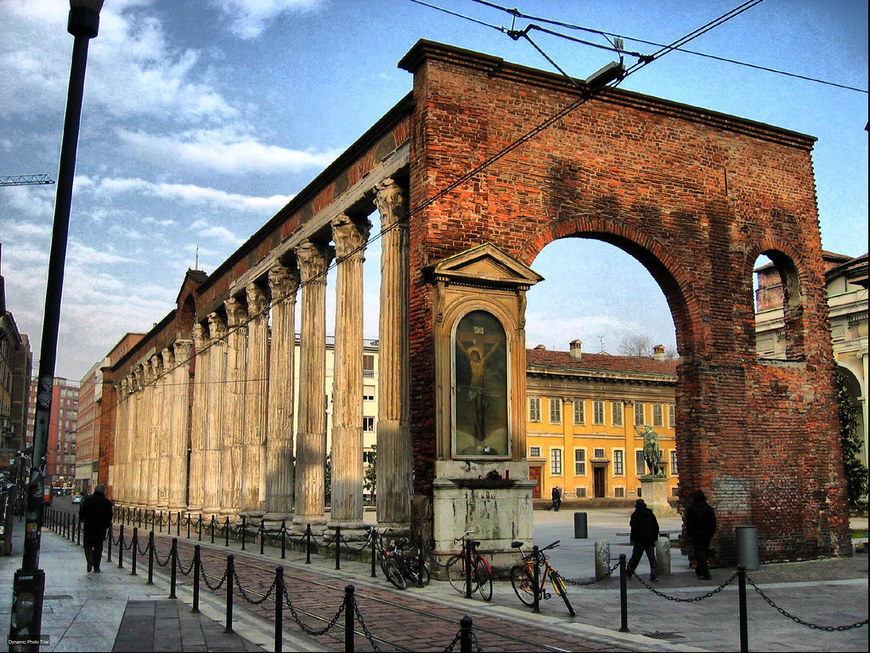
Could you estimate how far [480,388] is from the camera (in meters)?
14.8

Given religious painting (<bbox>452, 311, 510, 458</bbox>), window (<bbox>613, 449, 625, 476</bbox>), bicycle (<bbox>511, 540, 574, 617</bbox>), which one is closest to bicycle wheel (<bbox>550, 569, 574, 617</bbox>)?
bicycle (<bbox>511, 540, 574, 617</bbox>)

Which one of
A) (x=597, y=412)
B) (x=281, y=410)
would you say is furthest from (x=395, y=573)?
(x=597, y=412)

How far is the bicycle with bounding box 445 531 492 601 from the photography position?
12.5 meters

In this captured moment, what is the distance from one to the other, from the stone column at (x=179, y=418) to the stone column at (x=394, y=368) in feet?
70.7

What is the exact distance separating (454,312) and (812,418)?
866 centimetres

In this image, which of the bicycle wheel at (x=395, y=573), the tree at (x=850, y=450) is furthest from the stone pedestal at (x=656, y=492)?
the bicycle wheel at (x=395, y=573)

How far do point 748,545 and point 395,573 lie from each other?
22.0ft

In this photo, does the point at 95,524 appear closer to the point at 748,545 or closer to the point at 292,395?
the point at 292,395

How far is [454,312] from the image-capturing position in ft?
48.5

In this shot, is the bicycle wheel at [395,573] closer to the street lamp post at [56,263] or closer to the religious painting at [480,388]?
the religious painting at [480,388]

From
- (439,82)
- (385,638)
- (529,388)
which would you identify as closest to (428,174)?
(439,82)

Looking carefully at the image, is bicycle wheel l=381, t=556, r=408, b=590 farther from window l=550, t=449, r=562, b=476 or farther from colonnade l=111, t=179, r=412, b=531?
window l=550, t=449, r=562, b=476

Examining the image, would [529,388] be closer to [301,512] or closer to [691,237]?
[301,512]

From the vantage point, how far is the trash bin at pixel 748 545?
15.9m
